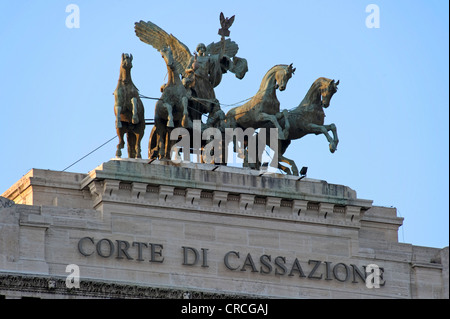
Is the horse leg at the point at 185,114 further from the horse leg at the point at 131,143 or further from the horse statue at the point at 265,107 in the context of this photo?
the horse statue at the point at 265,107

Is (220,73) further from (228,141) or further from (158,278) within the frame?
(158,278)

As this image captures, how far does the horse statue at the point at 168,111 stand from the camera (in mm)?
89812

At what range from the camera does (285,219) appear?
293ft

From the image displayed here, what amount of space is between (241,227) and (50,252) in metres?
6.66

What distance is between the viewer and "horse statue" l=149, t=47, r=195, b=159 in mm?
89812

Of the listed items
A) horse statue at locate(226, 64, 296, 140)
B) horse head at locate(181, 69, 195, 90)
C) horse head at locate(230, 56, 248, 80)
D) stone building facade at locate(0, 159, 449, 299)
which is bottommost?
stone building facade at locate(0, 159, 449, 299)

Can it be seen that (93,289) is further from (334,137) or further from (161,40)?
(161,40)

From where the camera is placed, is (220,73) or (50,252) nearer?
(50,252)

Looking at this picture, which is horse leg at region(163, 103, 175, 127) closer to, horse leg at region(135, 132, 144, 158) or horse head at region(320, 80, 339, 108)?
horse leg at region(135, 132, 144, 158)

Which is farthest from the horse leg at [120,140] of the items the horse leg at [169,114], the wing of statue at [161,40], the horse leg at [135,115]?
the wing of statue at [161,40]

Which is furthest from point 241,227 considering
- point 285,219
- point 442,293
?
point 442,293

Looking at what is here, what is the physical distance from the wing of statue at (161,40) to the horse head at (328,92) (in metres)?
5.08

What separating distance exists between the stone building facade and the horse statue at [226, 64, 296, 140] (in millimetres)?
2453

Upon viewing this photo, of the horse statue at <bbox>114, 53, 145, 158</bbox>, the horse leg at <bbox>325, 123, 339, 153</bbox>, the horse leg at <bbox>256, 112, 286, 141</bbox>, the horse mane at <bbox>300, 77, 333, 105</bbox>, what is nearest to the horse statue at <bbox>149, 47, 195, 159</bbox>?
the horse statue at <bbox>114, 53, 145, 158</bbox>
